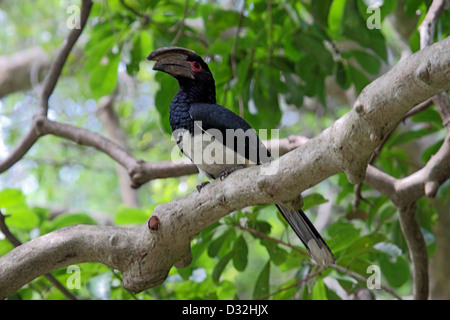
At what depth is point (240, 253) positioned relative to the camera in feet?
8.46

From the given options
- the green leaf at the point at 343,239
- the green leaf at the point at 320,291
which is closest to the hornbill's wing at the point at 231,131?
the green leaf at the point at 343,239

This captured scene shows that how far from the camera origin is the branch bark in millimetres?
1342

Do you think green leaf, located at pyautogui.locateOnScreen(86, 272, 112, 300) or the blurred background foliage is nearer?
green leaf, located at pyautogui.locateOnScreen(86, 272, 112, 300)

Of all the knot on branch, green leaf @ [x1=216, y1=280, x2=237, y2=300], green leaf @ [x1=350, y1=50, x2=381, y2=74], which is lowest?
green leaf @ [x1=216, y1=280, x2=237, y2=300]

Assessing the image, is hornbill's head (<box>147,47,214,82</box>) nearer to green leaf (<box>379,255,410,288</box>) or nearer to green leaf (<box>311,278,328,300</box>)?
green leaf (<box>311,278,328,300</box>)

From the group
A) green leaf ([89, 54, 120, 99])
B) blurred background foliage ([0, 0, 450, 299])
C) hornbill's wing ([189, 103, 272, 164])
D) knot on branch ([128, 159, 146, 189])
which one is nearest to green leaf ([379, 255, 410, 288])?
blurred background foliage ([0, 0, 450, 299])

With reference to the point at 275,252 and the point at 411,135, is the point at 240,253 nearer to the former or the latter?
the point at 275,252

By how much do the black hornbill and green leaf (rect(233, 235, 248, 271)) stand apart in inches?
16.1

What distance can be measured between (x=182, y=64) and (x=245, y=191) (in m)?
0.75

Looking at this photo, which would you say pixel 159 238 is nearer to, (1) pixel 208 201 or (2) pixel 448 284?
(1) pixel 208 201

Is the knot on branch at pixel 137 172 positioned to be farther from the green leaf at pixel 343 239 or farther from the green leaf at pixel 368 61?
the green leaf at pixel 368 61

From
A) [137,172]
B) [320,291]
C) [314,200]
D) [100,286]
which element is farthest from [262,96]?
[100,286]
